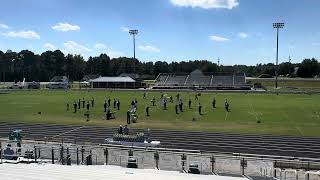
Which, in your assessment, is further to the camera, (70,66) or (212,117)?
(70,66)

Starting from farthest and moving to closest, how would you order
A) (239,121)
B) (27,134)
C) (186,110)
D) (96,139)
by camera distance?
(186,110) < (239,121) < (27,134) < (96,139)

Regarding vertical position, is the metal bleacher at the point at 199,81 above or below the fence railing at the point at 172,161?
above

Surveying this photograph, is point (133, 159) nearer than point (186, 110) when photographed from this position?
Yes

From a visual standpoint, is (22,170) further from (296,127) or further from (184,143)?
(296,127)

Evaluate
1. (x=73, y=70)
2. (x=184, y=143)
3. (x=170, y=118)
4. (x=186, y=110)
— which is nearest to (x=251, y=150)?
(x=184, y=143)

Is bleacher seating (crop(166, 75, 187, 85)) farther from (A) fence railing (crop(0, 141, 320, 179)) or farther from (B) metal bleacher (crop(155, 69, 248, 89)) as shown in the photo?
(A) fence railing (crop(0, 141, 320, 179))

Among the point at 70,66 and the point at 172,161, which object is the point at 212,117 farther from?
the point at 70,66

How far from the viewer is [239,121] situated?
3362cm

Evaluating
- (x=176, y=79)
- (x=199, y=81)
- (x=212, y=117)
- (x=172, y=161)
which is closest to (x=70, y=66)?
(x=176, y=79)

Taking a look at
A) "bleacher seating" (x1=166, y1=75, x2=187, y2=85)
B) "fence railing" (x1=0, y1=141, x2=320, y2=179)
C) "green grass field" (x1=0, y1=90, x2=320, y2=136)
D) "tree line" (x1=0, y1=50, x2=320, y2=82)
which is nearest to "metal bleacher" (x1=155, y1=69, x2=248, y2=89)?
"bleacher seating" (x1=166, y1=75, x2=187, y2=85)

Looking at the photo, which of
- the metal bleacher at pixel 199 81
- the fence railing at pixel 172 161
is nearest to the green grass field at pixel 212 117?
the fence railing at pixel 172 161

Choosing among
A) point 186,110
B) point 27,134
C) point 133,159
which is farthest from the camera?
point 186,110

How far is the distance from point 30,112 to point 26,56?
98662 mm

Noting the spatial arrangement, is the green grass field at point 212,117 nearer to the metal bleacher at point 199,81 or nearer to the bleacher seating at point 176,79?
the metal bleacher at point 199,81
